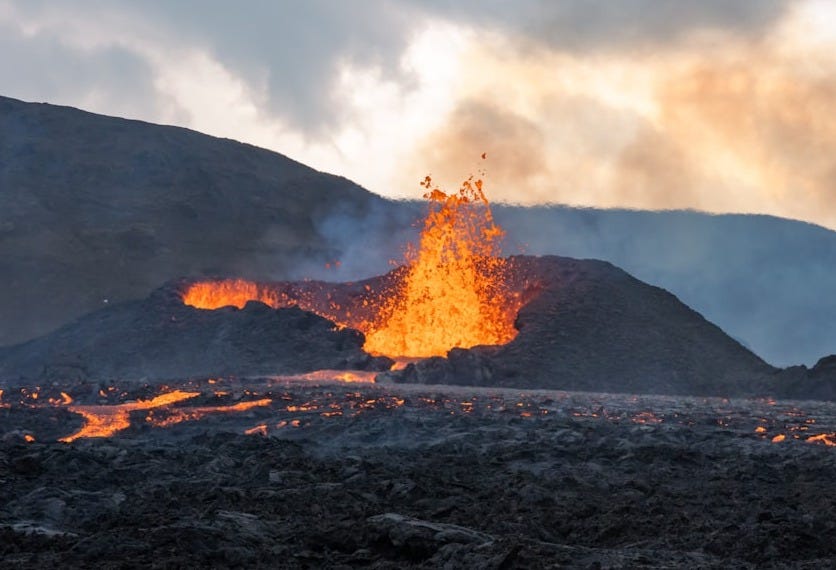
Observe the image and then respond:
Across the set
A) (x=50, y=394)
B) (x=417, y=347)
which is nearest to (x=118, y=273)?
(x=417, y=347)

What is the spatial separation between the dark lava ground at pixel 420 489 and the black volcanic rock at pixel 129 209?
135 feet

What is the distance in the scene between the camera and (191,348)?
36469 millimetres

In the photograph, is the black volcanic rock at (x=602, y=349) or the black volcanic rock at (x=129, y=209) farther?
the black volcanic rock at (x=129, y=209)

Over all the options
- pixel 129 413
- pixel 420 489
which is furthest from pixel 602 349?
pixel 420 489

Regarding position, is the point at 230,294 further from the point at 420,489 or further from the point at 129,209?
the point at 420,489

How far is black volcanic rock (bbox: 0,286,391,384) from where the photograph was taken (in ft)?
113

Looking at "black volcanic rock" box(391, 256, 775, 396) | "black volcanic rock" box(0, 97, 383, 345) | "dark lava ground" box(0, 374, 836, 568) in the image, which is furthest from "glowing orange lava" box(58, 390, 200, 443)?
"black volcanic rock" box(0, 97, 383, 345)

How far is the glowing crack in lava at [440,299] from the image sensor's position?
38.7m

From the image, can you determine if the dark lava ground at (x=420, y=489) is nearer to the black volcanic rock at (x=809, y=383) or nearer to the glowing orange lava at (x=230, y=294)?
the black volcanic rock at (x=809, y=383)

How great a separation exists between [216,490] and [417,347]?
26.6 metres

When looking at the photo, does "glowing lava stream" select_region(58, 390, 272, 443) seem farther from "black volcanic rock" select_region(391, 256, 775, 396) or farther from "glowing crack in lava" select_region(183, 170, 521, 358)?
"glowing crack in lava" select_region(183, 170, 521, 358)

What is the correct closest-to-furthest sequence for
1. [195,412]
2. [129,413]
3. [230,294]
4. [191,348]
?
[195,412], [129,413], [191,348], [230,294]

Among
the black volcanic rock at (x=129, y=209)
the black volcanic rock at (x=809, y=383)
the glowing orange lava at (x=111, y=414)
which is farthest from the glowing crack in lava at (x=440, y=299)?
the black volcanic rock at (x=129, y=209)

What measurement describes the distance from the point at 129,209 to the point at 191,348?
3723 centimetres
